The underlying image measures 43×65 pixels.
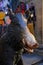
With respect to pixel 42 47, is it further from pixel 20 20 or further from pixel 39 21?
pixel 20 20

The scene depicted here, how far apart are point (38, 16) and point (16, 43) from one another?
313 cm

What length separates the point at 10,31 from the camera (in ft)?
2.31

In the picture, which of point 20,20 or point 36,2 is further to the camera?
point 36,2

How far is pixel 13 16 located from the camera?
0.75m

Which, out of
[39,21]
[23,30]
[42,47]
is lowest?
[42,47]

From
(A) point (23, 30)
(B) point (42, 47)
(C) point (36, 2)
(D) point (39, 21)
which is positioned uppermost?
(A) point (23, 30)

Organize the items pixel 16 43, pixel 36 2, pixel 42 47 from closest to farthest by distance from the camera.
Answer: pixel 16 43 < pixel 42 47 < pixel 36 2

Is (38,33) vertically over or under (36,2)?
under

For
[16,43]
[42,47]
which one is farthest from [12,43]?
[42,47]

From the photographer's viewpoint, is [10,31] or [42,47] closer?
[10,31]

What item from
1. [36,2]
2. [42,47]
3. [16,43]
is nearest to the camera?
[16,43]

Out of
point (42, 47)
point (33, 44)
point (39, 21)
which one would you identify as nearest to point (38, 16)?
point (39, 21)

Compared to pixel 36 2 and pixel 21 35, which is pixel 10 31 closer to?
pixel 21 35

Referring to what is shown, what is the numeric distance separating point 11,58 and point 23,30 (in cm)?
11
